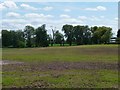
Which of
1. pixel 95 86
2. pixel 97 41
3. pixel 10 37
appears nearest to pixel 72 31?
pixel 97 41

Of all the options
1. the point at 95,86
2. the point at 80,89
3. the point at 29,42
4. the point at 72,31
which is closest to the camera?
the point at 80,89

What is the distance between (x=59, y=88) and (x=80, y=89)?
819mm

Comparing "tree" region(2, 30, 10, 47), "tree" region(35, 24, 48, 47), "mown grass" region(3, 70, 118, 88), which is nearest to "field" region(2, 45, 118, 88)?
"mown grass" region(3, 70, 118, 88)

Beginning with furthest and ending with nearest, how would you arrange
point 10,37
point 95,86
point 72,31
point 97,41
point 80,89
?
point 72,31 < point 97,41 < point 10,37 < point 95,86 < point 80,89

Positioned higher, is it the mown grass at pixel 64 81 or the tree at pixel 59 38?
the tree at pixel 59 38

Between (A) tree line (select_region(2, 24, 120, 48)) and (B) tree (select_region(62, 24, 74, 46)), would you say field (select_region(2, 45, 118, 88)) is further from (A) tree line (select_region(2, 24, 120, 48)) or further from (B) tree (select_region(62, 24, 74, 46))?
(B) tree (select_region(62, 24, 74, 46))

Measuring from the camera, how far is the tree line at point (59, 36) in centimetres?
11196

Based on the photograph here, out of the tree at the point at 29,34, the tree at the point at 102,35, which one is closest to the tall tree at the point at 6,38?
the tree at the point at 29,34

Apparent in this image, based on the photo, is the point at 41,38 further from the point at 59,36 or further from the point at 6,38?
the point at 6,38

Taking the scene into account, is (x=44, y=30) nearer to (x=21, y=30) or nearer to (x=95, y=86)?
(x=21, y=30)

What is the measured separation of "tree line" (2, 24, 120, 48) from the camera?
112 meters

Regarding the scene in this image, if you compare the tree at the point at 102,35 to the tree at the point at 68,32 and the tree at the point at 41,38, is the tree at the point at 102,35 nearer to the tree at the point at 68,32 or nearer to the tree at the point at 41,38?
the tree at the point at 68,32

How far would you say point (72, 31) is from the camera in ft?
441

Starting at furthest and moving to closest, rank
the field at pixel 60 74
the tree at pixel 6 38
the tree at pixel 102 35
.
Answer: the tree at pixel 102 35 → the tree at pixel 6 38 → the field at pixel 60 74
